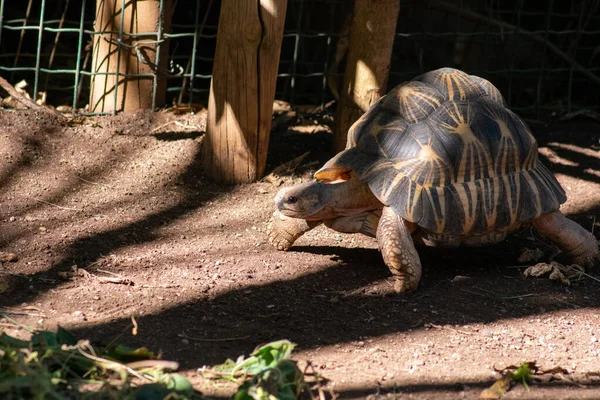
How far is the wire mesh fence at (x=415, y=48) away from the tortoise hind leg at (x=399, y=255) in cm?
212

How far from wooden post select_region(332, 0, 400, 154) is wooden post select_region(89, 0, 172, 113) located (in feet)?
3.96

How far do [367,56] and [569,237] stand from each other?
1.55m

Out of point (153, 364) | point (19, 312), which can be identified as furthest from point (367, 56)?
point (153, 364)

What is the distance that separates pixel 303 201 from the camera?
3.80 metres

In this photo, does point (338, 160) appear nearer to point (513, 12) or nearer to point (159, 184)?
point (159, 184)

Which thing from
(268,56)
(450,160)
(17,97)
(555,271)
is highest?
(268,56)

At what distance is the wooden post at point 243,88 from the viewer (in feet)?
14.2

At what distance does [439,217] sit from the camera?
357 centimetres

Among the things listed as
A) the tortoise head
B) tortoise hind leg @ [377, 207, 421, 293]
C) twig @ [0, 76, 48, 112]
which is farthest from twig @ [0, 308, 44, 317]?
twig @ [0, 76, 48, 112]

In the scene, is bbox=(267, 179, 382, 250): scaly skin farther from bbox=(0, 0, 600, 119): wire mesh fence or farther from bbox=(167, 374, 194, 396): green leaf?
bbox=(0, 0, 600, 119): wire mesh fence

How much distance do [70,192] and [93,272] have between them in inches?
40.0

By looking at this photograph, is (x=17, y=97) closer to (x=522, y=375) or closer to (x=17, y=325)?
(x=17, y=325)

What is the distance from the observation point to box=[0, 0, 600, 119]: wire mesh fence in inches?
222

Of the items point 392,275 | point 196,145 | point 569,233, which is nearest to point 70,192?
point 196,145
